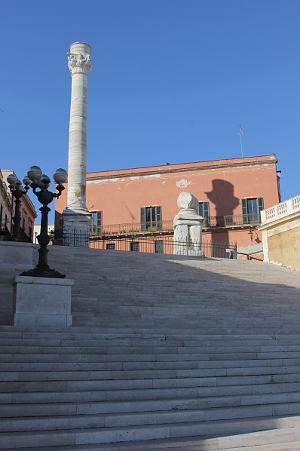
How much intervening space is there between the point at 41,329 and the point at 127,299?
354 cm

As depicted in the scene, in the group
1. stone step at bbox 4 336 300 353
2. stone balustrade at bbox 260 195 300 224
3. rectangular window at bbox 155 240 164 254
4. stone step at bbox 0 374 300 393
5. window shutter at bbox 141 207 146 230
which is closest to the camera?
stone step at bbox 0 374 300 393

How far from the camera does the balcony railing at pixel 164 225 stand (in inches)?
1400

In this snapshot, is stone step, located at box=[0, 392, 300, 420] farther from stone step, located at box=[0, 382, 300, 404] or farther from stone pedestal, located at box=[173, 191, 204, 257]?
stone pedestal, located at box=[173, 191, 204, 257]

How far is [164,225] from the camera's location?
122 ft

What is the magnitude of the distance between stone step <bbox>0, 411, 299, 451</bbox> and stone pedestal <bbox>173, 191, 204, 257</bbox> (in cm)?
1527

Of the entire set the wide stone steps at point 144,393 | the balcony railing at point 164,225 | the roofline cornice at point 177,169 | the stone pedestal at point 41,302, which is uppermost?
the roofline cornice at point 177,169

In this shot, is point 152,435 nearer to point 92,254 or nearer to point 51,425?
point 51,425

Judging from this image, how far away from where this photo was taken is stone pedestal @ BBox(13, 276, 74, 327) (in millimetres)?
9203

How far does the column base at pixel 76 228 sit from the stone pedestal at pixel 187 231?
4462mm

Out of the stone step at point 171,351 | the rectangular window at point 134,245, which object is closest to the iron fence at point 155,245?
the rectangular window at point 134,245

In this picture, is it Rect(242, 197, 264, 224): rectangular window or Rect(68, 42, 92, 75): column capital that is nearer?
Rect(68, 42, 92, 75): column capital

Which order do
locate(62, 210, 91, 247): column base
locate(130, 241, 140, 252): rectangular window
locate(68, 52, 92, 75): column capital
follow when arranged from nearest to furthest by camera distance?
locate(62, 210, 91, 247): column base, locate(68, 52, 92, 75): column capital, locate(130, 241, 140, 252): rectangular window

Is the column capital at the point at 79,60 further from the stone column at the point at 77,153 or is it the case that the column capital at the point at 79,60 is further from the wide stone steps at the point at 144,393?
the wide stone steps at the point at 144,393

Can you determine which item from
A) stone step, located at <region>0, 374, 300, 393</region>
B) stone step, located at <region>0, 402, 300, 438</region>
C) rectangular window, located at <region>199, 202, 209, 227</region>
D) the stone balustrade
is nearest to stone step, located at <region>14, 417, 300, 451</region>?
stone step, located at <region>0, 402, 300, 438</region>
